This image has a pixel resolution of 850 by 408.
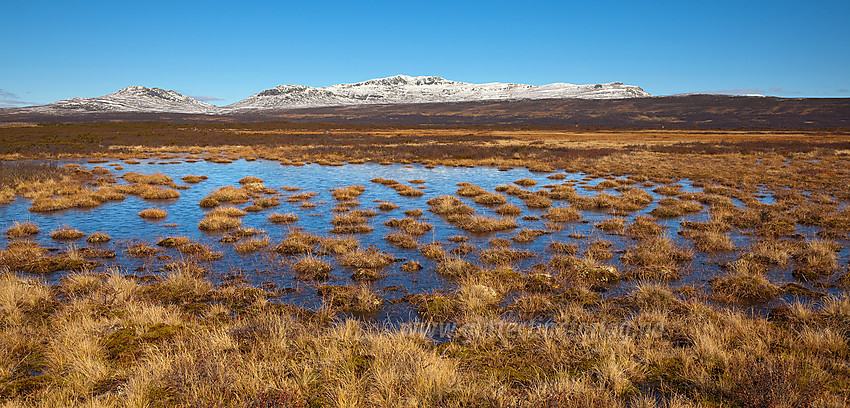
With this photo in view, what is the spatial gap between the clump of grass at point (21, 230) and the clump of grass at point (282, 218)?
8063 millimetres

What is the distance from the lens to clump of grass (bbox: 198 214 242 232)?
51.5 feet

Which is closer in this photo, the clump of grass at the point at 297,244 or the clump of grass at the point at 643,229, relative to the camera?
the clump of grass at the point at 297,244

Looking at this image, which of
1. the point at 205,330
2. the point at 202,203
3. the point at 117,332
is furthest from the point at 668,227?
the point at 202,203

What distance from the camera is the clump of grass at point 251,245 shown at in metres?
12.9

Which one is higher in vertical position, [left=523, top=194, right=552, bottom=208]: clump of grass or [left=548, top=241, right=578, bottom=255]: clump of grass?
[left=523, top=194, right=552, bottom=208]: clump of grass

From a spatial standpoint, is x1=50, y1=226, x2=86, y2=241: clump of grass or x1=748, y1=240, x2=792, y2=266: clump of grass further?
x1=50, y1=226, x2=86, y2=241: clump of grass

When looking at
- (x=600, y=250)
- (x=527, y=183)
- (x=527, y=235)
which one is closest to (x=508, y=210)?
(x=527, y=235)

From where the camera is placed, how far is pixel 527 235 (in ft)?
48.3

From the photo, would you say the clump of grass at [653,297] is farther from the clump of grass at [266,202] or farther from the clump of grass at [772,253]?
the clump of grass at [266,202]

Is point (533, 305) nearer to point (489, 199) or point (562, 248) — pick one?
point (562, 248)

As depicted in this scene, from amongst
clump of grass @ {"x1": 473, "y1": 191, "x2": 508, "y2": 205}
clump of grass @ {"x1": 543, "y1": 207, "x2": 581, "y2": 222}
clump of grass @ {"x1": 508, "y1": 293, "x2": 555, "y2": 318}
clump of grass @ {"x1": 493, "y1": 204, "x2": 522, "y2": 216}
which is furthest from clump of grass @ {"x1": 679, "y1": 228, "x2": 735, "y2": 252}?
clump of grass @ {"x1": 473, "y1": 191, "x2": 508, "y2": 205}

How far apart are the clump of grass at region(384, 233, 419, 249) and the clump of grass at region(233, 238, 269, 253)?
4183 millimetres

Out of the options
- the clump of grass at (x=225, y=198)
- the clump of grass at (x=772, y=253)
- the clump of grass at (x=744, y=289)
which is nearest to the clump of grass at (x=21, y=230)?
the clump of grass at (x=225, y=198)

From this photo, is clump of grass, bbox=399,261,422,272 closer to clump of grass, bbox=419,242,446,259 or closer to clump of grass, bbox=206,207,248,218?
clump of grass, bbox=419,242,446,259
